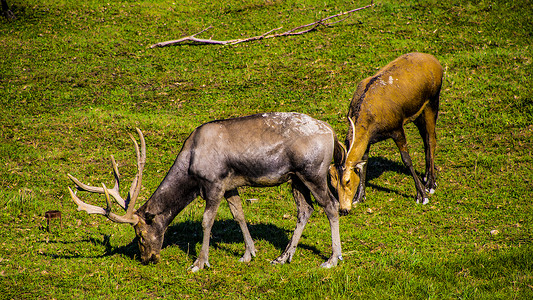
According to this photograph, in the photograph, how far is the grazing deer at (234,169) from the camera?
8.59 metres

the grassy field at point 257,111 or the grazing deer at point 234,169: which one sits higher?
the grazing deer at point 234,169

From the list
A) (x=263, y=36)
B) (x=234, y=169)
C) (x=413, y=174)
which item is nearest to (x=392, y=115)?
(x=413, y=174)

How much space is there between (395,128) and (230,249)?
4876mm

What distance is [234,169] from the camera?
8773 mm

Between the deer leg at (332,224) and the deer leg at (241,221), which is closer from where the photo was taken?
the deer leg at (332,224)

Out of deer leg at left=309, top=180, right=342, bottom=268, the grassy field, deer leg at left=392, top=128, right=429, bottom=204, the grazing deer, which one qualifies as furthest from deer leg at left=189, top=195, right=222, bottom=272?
deer leg at left=392, top=128, right=429, bottom=204

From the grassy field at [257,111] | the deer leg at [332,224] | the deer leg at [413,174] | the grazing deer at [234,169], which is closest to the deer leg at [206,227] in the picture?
the grazing deer at [234,169]

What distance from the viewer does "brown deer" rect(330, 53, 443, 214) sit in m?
10.4

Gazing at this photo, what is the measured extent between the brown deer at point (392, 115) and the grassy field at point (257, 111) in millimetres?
698

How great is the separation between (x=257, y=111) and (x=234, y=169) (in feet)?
23.1

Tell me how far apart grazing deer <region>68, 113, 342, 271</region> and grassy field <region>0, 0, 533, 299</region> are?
0.73 m

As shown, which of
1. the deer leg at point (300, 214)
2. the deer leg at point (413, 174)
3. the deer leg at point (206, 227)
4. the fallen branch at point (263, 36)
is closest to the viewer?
the deer leg at point (206, 227)

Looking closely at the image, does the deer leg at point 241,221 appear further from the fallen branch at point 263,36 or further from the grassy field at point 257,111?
the fallen branch at point 263,36

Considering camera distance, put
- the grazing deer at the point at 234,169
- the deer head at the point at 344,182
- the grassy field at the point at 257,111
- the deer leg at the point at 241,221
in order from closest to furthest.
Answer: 1. the grassy field at the point at 257,111
2. the grazing deer at the point at 234,169
3. the deer leg at the point at 241,221
4. the deer head at the point at 344,182
